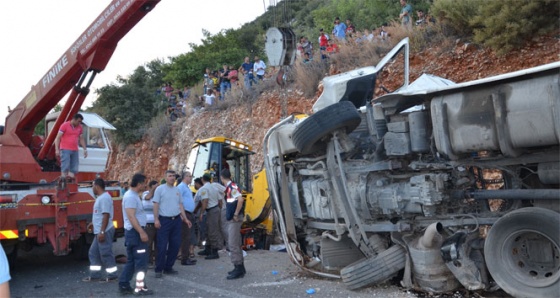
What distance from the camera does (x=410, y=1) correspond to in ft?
67.3

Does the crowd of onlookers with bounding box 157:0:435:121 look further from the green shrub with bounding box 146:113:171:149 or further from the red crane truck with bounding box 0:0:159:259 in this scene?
the red crane truck with bounding box 0:0:159:259

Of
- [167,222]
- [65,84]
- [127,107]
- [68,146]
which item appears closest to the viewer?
[167,222]

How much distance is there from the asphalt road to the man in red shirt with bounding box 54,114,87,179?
1.73 meters

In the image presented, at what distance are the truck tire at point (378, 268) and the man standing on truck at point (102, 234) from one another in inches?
142

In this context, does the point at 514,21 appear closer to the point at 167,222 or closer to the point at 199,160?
the point at 199,160

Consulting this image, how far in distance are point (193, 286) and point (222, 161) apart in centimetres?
492

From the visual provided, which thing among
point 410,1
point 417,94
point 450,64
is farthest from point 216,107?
point 417,94

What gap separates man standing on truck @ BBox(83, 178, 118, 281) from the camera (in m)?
7.66

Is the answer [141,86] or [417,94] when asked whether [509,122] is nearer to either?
[417,94]

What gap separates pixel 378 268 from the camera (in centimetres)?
621

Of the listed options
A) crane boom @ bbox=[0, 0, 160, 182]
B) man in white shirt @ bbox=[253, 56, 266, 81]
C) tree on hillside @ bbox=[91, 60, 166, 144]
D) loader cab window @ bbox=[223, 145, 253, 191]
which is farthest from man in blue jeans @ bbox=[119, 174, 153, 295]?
tree on hillside @ bbox=[91, 60, 166, 144]

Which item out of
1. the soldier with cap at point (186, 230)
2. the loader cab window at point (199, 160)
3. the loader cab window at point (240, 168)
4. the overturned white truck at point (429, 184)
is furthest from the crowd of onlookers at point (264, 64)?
the overturned white truck at point (429, 184)

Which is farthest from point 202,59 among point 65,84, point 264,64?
point 65,84

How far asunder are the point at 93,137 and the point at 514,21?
9.18 meters
